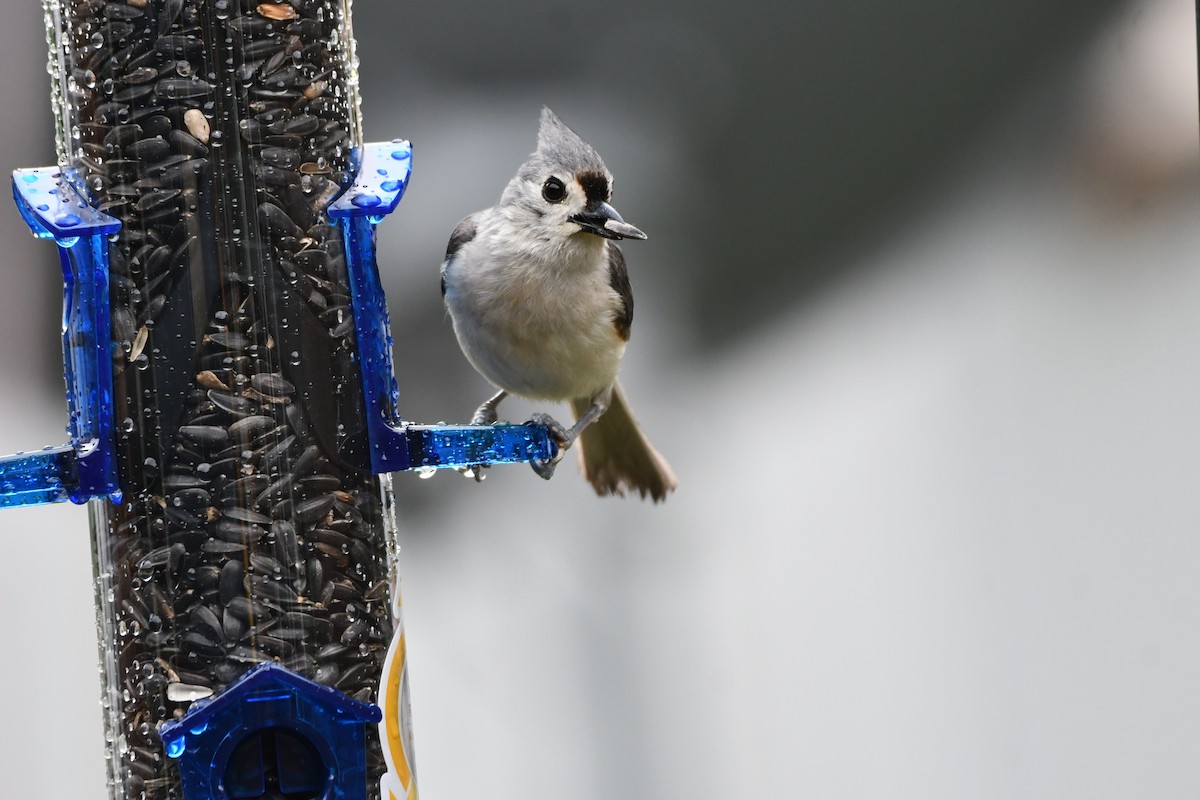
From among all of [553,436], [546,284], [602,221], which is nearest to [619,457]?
[546,284]

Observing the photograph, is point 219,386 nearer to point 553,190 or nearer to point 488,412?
point 553,190

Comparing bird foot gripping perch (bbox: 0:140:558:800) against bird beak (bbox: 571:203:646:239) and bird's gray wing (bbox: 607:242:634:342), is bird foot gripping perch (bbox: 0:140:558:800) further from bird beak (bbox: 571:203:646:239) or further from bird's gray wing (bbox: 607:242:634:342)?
bird's gray wing (bbox: 607:242:634:342)

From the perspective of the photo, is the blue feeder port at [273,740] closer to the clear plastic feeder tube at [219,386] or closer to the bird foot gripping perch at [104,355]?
the clear plastic feeder tube at [219,386]

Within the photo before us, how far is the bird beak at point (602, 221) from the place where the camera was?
83.1 inches

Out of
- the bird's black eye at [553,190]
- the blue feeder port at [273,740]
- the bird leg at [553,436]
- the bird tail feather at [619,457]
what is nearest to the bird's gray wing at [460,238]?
the bird's black eye at [553,190]

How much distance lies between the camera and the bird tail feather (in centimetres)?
271

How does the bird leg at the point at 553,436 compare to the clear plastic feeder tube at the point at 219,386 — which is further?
the bird leg at the point at 553,436

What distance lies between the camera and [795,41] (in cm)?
389

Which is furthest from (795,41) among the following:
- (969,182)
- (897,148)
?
(969,182)

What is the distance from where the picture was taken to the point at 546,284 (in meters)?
2.32

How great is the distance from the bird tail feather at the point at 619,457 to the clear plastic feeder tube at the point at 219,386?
47.5 inches

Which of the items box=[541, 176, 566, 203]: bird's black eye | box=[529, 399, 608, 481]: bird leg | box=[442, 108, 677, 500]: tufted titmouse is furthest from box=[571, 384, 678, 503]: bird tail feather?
box=[529, 399, 608, 481]: bird leg

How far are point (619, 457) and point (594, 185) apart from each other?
2.33ft

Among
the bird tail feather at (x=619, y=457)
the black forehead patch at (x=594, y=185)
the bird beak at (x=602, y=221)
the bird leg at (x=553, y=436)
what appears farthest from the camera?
the bird tail feather at (x=619, y=457)
